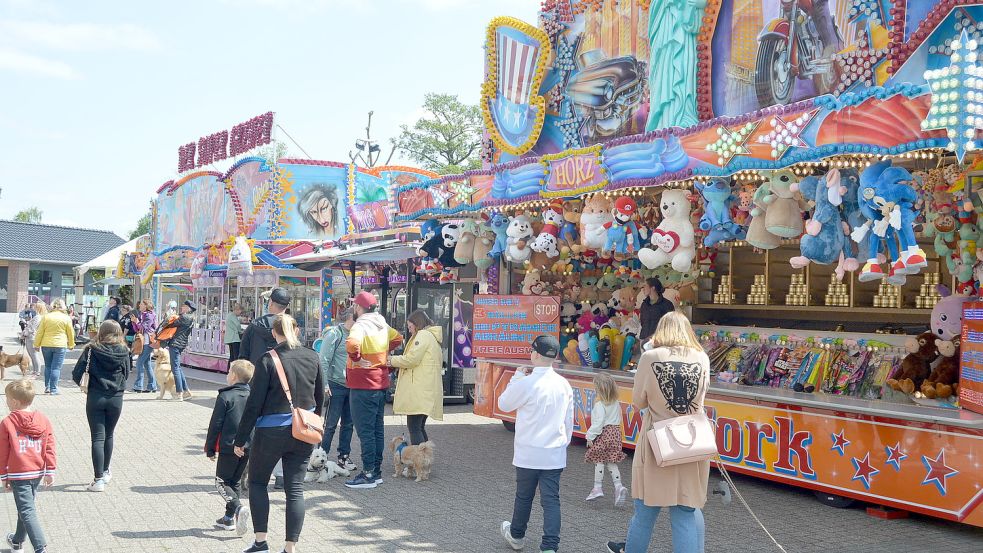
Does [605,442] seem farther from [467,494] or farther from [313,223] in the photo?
[313,223]

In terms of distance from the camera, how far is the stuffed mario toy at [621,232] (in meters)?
9.65

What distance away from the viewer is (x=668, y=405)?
16.4ft

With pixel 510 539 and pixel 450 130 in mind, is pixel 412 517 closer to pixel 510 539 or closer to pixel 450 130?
pixel 510 539

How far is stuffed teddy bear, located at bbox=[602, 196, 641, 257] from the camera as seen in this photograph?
31.5ft

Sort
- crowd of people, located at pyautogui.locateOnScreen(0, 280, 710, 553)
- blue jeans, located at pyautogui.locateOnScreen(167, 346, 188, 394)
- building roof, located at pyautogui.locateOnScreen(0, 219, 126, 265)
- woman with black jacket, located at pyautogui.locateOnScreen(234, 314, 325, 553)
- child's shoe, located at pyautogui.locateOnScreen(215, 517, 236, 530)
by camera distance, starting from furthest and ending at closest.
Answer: building roof, located at pyautogui.locateOnScreen(0, 219, 126, 265) < blue jeans, located at pyautogui.locateOnScreen(167, 346, 188, 394) < child's shoe, located at pyautogui.locateOnScreen(215, 517, 236, 530) < woman with black jacket, located at pyautogui.locateOnScreen(234, 314, 325, 553) < crowd of people, located at pyautogui.locateOnScreen(0, 280, 710, 553)

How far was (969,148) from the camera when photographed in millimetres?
5699

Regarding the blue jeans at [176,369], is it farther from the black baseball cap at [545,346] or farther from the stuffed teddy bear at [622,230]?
the black baseball cap at [545,346]

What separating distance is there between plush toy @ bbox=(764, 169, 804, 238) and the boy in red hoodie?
243 inches

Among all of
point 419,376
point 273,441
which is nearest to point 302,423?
point 273,441

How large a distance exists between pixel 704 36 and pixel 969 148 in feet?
15.3

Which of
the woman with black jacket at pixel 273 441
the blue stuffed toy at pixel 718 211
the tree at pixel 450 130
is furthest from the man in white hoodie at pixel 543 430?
the tree at pixel 450 130

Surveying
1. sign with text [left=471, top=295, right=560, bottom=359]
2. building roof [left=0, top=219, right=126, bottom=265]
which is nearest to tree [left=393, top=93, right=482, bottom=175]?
building roof [left=0, top=219, right=126, bottom=265]

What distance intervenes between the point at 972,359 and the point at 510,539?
402cm

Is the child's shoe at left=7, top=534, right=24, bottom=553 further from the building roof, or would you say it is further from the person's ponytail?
the building roof
